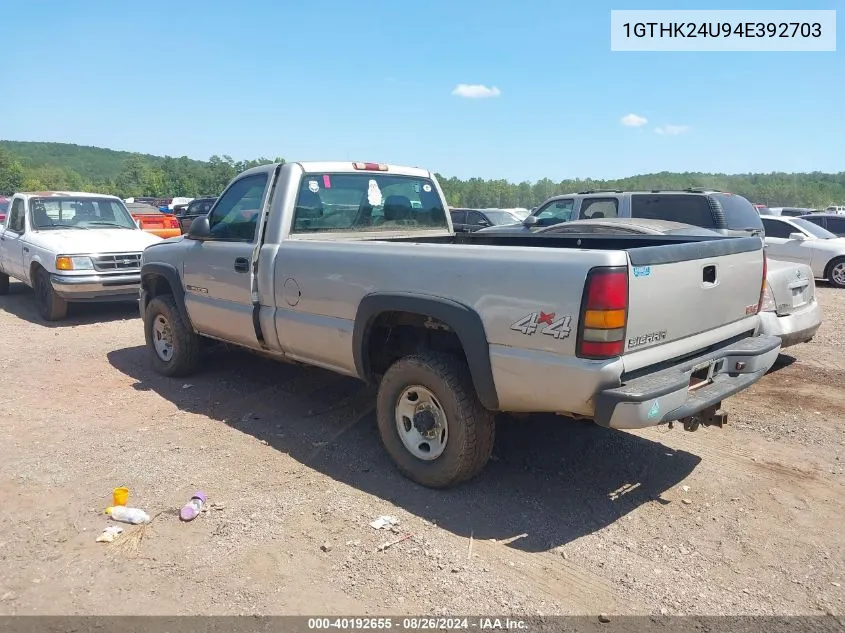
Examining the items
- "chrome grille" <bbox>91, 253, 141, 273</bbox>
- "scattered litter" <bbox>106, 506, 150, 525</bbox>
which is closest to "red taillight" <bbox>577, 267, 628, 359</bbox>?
"scattered litter" <bbox>106, 506, 150, 525</bbox>

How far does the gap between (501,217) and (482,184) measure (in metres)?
64.2

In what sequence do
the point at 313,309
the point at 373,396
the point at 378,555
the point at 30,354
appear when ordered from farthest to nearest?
the point at 30,354, the point at 373,396, the point at 313,309, the point at 378,555

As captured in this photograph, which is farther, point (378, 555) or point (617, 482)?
point (617, 482)

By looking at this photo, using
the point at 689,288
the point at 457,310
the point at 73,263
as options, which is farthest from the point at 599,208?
the point at 73,263

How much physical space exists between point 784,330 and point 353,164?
418cm

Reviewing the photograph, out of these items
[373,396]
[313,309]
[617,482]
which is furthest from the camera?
[373,396]

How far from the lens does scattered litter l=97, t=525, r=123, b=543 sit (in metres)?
3.35

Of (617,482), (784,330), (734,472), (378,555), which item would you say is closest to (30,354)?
(378,555)

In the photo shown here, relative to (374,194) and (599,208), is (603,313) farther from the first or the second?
(599,208)

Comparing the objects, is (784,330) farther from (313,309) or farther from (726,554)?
(313,309)

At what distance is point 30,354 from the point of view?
750 centimetres

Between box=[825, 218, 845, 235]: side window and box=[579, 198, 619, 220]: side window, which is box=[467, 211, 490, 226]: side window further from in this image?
box=[825, 218, 845, 235]: side window

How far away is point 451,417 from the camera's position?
11.9 feet

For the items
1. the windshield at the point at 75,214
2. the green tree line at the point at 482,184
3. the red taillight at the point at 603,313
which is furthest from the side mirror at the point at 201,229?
the green tree line at the point at 482,184
